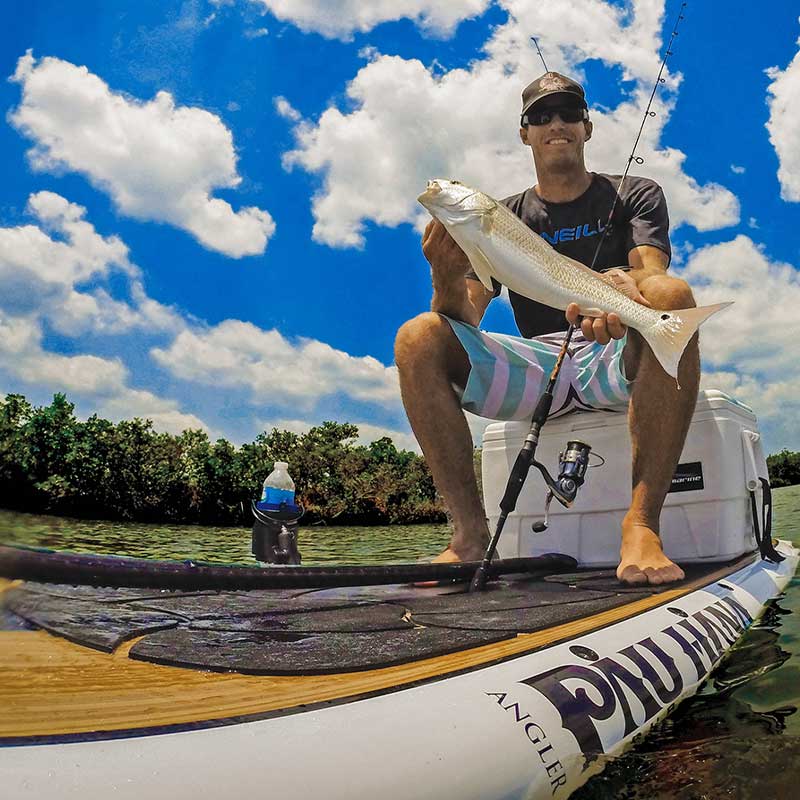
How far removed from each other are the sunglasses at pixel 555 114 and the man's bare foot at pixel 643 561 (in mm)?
2053

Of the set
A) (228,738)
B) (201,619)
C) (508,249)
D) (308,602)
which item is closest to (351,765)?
(228,738)

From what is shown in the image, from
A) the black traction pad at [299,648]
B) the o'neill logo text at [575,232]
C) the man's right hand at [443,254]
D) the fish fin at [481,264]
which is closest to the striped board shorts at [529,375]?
the man's right hand at [443,254]

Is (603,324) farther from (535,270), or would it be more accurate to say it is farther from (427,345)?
(427,345)

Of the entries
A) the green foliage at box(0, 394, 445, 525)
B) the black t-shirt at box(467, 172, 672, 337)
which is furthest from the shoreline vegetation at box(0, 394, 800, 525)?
the black t-shirt at box(467, 172, 672, 337)

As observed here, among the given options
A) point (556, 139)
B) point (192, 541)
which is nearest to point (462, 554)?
point (556, 139)

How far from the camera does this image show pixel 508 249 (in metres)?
2.68

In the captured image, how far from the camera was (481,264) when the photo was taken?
274 cm

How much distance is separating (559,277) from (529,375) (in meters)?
0.62

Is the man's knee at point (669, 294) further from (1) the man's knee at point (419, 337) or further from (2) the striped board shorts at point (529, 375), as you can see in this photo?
(1) the man's knee at point (419, 337)

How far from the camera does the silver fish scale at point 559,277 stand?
2674 millimetres

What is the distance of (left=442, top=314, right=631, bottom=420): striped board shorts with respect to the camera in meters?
3.10

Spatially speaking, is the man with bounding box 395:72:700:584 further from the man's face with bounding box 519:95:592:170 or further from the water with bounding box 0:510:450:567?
the water with bounding box 0:510:450:567

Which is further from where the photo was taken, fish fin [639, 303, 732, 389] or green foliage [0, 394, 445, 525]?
green foliage [0, 394, 445, 525]

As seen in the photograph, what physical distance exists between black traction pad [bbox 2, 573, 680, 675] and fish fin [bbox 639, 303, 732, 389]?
87 cm
